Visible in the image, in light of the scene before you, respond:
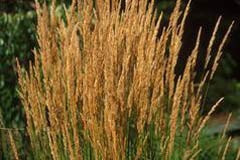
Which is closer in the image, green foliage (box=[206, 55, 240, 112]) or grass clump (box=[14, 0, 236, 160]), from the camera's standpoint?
grass clump (box=[14, 0, 236, 160])

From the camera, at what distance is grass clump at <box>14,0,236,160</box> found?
9.68ft

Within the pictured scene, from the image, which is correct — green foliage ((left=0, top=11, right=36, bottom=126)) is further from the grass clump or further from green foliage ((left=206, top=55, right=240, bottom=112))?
green foliage ((left=206, top=55, right=240, bottom=112))

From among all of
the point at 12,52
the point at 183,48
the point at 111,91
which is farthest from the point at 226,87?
the point at 111,91

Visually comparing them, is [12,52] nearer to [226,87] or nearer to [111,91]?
[111,91]

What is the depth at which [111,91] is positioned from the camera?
2869 mm

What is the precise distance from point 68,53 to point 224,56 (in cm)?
439

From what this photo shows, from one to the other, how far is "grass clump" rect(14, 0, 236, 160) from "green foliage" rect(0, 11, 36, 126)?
1.67 meters

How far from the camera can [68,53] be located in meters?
3.06

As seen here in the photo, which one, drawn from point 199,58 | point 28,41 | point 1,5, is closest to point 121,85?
point 28,41

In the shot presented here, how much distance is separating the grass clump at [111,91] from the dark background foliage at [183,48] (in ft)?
5.58

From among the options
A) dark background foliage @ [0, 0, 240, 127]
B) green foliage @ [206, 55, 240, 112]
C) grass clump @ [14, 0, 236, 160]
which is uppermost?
grass clump @ [14, 0, 236, 160]

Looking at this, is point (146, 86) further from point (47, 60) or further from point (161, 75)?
point (47, 60)

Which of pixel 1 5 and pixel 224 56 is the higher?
pixel 1 5

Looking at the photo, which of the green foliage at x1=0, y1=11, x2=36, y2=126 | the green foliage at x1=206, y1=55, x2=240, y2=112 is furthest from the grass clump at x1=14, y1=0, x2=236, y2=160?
the green foliage at x1=206, y1=55, x2=240, y2=112
